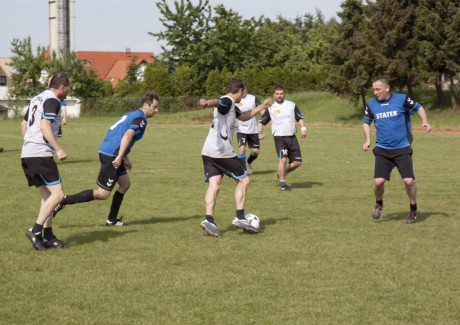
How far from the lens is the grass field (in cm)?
608

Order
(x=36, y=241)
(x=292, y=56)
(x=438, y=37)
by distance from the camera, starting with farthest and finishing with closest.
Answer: (x=292, y=56) < (x=438, y=37) < (x=36, y=241)

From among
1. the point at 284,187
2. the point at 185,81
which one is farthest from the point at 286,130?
the point at 185,81

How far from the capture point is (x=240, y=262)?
7938mm

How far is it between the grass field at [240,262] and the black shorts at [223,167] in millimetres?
785

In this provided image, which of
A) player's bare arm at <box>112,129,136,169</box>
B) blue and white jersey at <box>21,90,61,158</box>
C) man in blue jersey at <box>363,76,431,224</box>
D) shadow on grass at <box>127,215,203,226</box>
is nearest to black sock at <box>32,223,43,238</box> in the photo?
blue and white jersey at <box>21,90,61,158</box>

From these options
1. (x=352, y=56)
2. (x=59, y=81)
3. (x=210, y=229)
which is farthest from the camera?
(x=352, y=56)

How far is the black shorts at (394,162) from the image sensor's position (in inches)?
414

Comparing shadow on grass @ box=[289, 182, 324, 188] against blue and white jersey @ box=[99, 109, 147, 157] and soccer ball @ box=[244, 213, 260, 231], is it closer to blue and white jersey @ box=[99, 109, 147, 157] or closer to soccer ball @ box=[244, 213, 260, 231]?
soccer ball @ box=[244, 213, 260, 231]

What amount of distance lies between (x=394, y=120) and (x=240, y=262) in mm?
3751

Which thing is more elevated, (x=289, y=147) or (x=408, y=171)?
(x=408, y=171)

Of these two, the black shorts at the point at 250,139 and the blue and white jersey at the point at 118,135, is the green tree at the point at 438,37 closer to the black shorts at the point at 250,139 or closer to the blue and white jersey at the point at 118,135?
the black shorts at the point at 250,139

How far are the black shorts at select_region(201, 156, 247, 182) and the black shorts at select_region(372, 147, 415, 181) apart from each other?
2.16 m

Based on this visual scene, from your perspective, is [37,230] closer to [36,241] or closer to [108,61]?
[36,241]

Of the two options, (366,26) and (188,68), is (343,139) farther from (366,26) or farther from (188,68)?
(188,68)
